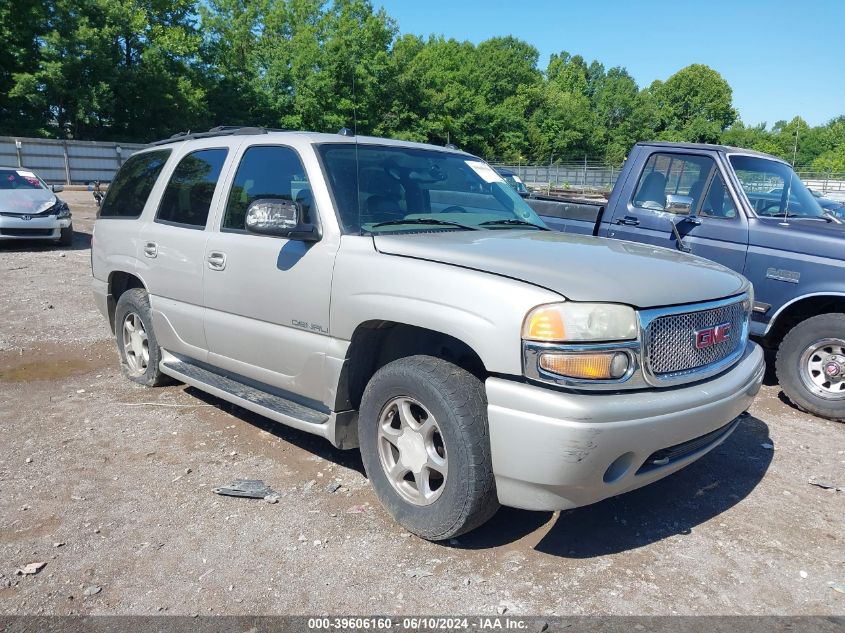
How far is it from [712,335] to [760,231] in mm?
2993

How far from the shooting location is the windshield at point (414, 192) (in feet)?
12.2

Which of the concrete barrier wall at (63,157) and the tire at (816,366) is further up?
the concrete barrier wall at (63,157)

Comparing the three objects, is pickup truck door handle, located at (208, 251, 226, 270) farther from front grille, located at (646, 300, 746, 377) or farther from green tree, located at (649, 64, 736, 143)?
green tree, located at (649, 64, 736, 143)

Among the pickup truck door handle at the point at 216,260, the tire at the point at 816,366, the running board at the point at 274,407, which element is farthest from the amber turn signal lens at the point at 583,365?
the tire at the point at 816,366

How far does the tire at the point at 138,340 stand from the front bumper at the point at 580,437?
327 centimetres

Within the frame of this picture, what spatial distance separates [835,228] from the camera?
548cm

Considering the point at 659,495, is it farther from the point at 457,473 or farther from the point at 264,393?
the point at 264,393

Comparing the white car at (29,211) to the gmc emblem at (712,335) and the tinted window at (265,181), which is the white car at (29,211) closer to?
the tinted window at (265,181)

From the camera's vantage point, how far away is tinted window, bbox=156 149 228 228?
4.51 metres

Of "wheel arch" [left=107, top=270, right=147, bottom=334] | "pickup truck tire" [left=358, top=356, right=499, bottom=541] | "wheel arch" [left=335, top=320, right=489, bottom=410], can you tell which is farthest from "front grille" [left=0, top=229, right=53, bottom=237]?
"pickup truck tire" [left=358, top=356, right=499, bottom=541]

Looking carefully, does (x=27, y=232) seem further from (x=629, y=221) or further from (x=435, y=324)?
(x=435, y=324)

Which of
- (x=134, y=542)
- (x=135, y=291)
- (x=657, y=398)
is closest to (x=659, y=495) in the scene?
(x=657, y=398)

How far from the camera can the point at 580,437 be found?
102 inches

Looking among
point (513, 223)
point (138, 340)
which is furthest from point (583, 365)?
point (138, 340)
